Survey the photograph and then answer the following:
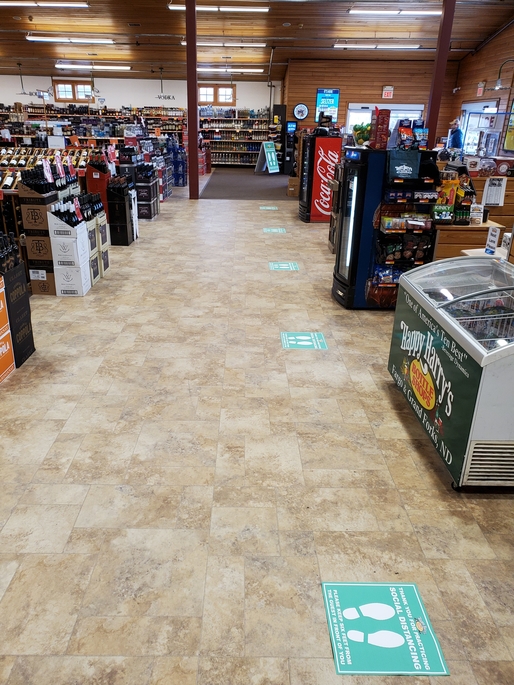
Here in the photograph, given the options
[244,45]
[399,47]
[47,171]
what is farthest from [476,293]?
[244,45]

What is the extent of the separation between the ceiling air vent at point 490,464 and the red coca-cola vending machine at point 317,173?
7.89 meters

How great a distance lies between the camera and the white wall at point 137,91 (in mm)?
22953

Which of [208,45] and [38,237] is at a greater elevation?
[208,45]

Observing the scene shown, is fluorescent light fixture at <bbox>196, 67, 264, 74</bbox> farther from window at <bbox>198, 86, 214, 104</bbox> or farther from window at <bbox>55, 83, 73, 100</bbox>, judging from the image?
window at <bbox>55, 83, 73, 100</bbox>

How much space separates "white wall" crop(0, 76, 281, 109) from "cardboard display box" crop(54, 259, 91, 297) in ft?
66.8

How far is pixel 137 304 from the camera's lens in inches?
218

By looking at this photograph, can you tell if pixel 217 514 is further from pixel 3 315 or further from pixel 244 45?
pixel 244 45

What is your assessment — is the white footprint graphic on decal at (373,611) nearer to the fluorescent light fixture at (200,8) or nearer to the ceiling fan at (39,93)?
the fluorescent light fixture at (200,8)

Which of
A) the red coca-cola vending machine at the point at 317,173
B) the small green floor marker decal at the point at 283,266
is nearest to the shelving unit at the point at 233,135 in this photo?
the red coca-cola vending machine at the point at 317,173

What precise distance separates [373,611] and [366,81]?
2014cm

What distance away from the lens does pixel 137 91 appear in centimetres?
2336

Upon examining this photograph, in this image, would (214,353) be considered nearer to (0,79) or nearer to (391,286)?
(391,286)

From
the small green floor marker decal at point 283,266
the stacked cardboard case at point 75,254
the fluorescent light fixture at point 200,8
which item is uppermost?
the fluorescent light fixture at point 200,8

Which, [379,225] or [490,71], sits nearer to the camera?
[379,225]
